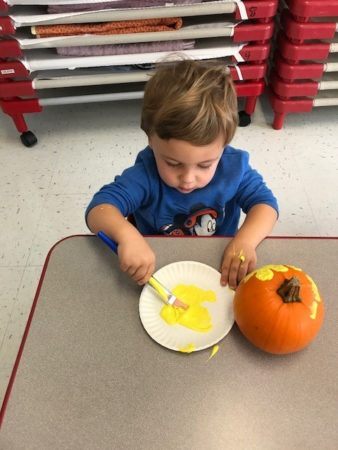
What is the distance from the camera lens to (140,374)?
1.61 feet

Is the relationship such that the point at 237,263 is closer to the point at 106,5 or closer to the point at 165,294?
the point at 165,294

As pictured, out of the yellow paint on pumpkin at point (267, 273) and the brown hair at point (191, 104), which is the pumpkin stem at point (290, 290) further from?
the brown hair at point (191, 104)

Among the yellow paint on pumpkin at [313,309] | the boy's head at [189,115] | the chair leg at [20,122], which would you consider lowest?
the chair leg at [20,122]

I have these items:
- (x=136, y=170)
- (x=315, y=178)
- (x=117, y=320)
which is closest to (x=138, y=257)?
(x=117, y=320)

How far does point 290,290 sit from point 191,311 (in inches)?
5.9

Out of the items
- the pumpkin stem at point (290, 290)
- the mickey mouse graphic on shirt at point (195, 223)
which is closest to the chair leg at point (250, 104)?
the mickey mouse graphic on shirt at point (195, 223)

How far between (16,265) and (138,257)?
849mm

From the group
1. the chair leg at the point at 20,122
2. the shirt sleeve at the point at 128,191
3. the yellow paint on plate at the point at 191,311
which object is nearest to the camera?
the yellow paint on plate at the point at 191,311

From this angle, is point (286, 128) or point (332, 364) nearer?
point (332, 364)

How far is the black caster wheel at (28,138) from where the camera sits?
1693 mm

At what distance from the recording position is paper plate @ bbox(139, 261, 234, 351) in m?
0.52

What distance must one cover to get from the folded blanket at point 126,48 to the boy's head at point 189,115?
892 mm

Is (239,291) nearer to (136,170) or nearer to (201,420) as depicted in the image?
(201,420)

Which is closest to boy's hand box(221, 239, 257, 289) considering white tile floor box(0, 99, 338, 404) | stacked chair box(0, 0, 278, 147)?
white tile floor box(0, 99, 338, 404)
